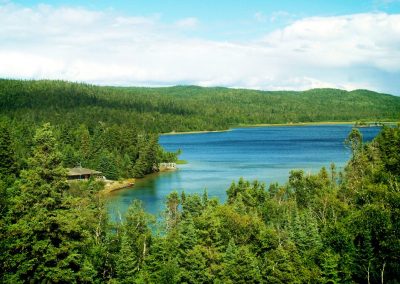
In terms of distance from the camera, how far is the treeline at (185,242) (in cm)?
2350

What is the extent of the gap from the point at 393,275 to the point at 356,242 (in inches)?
148

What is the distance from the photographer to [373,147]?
7088 cm

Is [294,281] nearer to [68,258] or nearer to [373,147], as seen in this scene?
[68,258]

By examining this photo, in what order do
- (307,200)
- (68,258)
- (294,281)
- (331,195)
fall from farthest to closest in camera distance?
(307,200), (331,195), (294,281), (68,258)

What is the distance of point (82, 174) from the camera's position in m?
85.4

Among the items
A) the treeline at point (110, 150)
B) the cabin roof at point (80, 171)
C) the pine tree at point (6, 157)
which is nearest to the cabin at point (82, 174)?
the cabin roof at point (80, 171)

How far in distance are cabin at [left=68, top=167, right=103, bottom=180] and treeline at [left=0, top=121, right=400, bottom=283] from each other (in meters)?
37.0

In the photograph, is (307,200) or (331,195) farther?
(307,200)

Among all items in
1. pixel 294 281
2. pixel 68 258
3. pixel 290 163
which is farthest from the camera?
pixel 290 163

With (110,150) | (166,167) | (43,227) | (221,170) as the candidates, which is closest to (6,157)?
(43,227)

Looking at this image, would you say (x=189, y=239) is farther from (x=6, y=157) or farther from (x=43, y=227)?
(x=6, y=157)

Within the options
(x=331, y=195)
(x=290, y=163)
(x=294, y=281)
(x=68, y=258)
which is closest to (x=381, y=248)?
(x=294, y=281)

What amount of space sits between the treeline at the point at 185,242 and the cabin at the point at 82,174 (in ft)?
121

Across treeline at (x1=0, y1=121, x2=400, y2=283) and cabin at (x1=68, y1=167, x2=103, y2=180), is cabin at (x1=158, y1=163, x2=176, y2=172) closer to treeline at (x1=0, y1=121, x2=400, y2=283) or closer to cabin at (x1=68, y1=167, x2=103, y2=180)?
cabin at (x1=68, y1=167, x2=103, y2=180)
